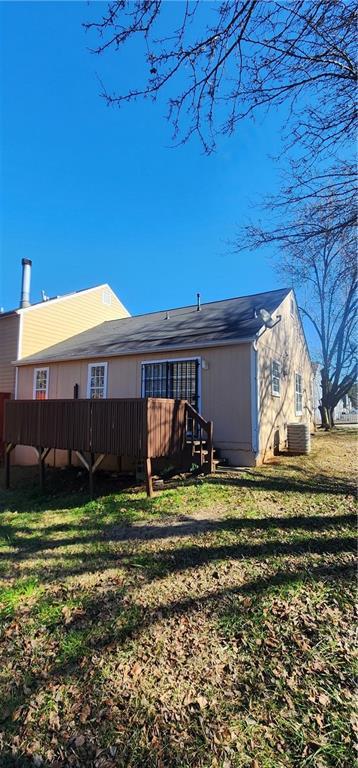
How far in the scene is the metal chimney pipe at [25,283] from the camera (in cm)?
1555

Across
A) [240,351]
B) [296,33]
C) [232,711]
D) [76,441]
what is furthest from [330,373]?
[232,711]

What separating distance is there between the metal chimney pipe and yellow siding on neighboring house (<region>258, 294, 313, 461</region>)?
11.1 metres

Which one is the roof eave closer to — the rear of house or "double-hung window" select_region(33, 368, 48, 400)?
the rear of house

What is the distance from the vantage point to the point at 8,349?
45.7ft

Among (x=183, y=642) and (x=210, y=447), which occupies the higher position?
(x=210, y=447)

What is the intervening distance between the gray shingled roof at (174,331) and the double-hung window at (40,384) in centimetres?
47

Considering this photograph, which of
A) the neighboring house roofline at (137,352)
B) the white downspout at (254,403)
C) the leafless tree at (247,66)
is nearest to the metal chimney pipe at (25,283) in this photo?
the neighboring house roofline at (137,352)

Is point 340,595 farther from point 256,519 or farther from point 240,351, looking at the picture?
point 240,351

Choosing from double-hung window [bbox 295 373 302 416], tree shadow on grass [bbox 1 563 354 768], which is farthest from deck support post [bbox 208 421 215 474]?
double-hung window [bbox 295 373 302 416]

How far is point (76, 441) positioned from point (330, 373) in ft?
66.6

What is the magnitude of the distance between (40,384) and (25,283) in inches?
220

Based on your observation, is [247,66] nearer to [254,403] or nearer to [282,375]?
[254,403]

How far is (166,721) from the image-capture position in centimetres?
203

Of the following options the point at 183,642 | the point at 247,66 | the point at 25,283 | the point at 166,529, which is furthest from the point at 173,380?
the point at 25,283
